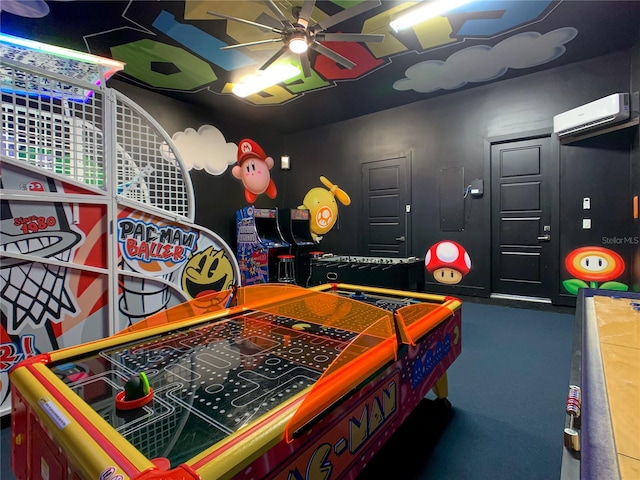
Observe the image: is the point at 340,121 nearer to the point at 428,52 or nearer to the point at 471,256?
the point at 428,52

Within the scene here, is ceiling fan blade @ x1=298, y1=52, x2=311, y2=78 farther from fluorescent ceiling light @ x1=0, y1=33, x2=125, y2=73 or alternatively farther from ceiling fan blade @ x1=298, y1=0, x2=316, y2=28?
fluorescent ceiling light @ x1=0, y1=33, x2=125, y2=73

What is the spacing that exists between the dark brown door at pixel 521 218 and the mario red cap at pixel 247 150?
3769 mm

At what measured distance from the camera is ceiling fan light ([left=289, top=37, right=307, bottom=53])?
297 cm

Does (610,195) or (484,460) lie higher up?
(610,195)

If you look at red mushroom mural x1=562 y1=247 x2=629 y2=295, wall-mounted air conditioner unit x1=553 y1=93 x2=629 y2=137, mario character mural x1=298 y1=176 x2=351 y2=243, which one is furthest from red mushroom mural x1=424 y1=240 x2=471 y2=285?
mario character mural x1=298 y1=176 x2=351 y2=243

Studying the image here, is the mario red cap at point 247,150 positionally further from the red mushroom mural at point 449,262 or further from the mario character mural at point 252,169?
the red mushroom mural at point 449,262

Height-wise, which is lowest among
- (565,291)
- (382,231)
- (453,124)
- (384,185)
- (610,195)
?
(565,291)

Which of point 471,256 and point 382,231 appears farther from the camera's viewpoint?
point 382,231

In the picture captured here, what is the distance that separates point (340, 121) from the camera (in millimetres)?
6070

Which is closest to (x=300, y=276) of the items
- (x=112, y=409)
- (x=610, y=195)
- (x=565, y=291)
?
(x=565, y=291)

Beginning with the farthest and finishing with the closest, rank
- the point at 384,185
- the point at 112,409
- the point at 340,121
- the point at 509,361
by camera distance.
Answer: the point at 340,121 < the point at 384,185 < the point at 509,361 < the point at 112,409

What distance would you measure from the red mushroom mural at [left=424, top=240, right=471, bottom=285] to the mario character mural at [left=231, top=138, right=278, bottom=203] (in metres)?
3.39

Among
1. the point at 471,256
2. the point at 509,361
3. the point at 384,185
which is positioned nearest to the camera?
the point at 509,361

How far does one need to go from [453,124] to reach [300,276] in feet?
11.2
